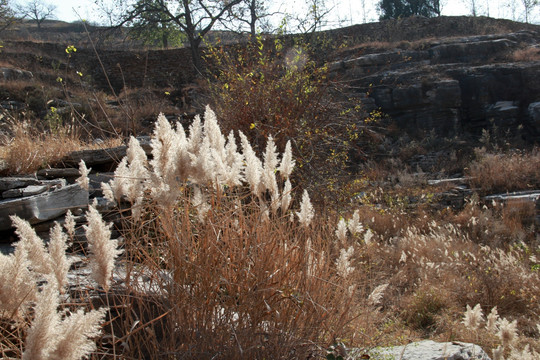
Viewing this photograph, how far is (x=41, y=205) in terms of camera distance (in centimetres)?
381

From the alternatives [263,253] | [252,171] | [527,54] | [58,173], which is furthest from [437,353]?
[527,54]

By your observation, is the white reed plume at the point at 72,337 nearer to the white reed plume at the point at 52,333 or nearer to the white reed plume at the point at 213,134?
the white reed plume at the point at 52,333

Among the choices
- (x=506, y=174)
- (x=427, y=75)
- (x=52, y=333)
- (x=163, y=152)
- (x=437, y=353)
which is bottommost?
(x=506, y=174)

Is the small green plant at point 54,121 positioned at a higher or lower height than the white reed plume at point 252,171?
higher

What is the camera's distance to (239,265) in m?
2.08

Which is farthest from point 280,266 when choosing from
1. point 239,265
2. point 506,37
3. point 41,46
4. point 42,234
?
point 41,46

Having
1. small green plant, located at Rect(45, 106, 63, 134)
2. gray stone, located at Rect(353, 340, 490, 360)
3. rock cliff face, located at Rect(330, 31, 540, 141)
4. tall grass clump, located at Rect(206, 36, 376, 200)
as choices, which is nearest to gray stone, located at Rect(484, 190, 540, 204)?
tall grass clump, located at Rect(206, 36, 376, 200)

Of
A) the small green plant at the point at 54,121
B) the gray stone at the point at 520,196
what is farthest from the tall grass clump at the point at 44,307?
the gray stone at the point at 520,196

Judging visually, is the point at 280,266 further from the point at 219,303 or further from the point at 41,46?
the point at 41,46

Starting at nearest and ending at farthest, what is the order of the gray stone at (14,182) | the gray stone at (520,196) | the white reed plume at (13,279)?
the white reed plume at (13,279)
the gray stone at (14,182)
the gray stone at (520,196)

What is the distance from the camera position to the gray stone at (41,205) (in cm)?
363

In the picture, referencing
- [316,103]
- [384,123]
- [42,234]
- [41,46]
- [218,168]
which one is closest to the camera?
[218,168]

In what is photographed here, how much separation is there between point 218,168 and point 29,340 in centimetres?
138

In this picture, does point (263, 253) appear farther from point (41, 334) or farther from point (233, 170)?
point (41, 334)
